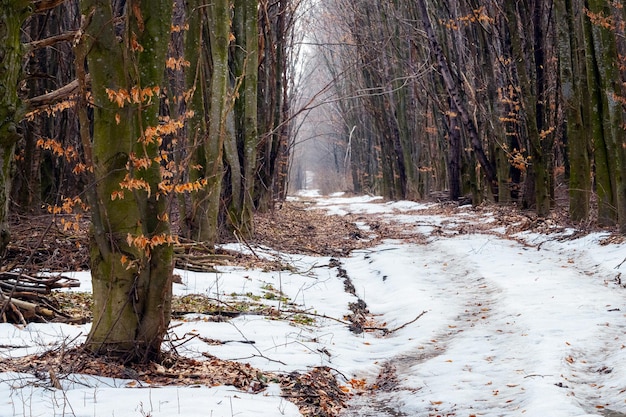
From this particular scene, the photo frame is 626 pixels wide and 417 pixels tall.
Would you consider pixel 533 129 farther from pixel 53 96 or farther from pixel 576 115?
pixel 53 96

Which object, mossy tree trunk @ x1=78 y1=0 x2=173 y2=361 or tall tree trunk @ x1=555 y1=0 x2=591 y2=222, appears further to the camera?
tall tree trunk @ x1=555 y1=0 x2=591 y2=222

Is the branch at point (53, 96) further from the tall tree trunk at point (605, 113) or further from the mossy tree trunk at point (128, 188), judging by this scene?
the tall tree trunk at point (605, 113)

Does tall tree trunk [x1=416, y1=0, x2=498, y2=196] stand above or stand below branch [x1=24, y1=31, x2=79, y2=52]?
above

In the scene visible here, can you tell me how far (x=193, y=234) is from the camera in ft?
32.3

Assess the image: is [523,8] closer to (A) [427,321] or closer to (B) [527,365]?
(A) [427,321]

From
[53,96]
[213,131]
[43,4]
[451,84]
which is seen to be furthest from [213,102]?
[451,84]

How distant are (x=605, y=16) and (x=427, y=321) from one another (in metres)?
5.94

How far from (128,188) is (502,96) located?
50.3ft

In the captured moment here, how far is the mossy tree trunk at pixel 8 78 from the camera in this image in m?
4.73

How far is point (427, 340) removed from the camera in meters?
6.12

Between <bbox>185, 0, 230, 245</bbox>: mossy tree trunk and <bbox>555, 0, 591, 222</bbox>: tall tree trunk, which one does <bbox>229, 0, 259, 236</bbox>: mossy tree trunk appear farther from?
<bbox>555, 0, 591, 222</bbox>: tall tree trunk

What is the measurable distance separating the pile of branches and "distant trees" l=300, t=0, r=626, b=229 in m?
4.33

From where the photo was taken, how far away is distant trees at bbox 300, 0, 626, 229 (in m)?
10.2

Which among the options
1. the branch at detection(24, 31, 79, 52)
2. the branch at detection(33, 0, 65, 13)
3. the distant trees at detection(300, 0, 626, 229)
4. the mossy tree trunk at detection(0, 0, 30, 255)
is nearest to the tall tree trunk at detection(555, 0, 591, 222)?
the distant trees at detection(300, 0, 626, 229)
